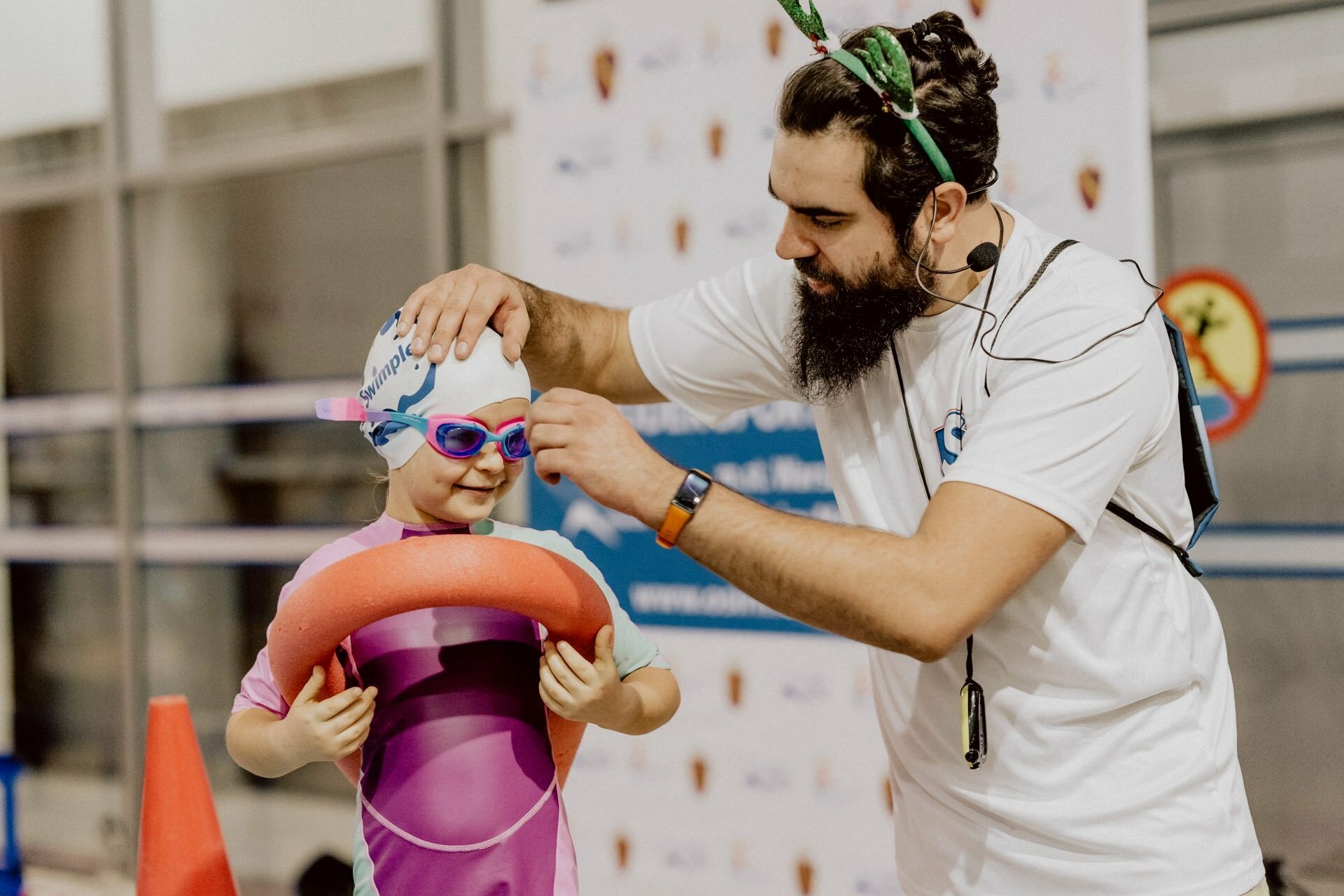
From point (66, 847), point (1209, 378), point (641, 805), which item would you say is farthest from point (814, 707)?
point (66, 847)

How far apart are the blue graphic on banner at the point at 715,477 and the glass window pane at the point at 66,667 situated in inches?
118

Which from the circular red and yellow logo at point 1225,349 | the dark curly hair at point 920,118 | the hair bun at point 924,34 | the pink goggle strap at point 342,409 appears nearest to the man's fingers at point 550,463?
the pink goggle strap at point 342,409

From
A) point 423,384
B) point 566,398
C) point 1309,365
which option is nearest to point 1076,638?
point 566,398

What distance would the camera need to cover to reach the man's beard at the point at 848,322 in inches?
76.3

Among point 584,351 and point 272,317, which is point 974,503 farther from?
point 272,317

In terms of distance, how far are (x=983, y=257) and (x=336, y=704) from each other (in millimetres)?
1205

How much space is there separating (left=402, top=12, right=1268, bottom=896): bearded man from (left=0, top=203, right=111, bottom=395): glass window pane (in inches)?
174

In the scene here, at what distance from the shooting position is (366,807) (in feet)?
6.07

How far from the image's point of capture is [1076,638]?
1827mm

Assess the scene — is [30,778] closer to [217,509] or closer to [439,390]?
[217,509]

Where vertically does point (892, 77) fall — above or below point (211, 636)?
above

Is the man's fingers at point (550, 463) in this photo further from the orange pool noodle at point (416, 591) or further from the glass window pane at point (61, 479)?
the glass window pane at point (61, 479)

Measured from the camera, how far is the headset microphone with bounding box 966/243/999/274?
73.3 inches

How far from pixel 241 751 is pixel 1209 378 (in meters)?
2.77
